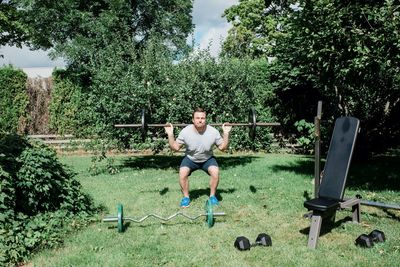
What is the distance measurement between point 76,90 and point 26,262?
521 inches

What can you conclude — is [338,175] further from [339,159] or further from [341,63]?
[341,63]

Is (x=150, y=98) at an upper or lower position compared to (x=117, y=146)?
upper

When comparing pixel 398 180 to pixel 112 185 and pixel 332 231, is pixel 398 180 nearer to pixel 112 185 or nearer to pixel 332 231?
pixel 332 231

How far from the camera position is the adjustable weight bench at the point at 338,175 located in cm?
534

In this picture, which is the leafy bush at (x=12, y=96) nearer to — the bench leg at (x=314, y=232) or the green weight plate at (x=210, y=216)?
the green weight plate at (x=210, y=216)

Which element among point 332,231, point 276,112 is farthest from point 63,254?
point 276,112

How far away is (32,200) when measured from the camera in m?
5.57

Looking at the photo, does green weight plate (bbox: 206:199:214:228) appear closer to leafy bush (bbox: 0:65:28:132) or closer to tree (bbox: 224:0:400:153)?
tree (bbox: 224:0:400:153)

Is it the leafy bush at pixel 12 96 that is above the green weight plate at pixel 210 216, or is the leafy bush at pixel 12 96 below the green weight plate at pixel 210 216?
above

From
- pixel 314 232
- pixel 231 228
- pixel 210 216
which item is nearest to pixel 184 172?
pixel 210 216

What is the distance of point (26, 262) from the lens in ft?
15.8

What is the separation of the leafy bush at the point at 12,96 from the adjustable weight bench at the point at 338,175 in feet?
A: 45.5

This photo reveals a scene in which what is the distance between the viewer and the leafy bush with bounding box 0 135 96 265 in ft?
16.3

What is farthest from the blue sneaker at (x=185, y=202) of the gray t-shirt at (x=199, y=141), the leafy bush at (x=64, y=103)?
the leafy bush at (x=64, y=103)
